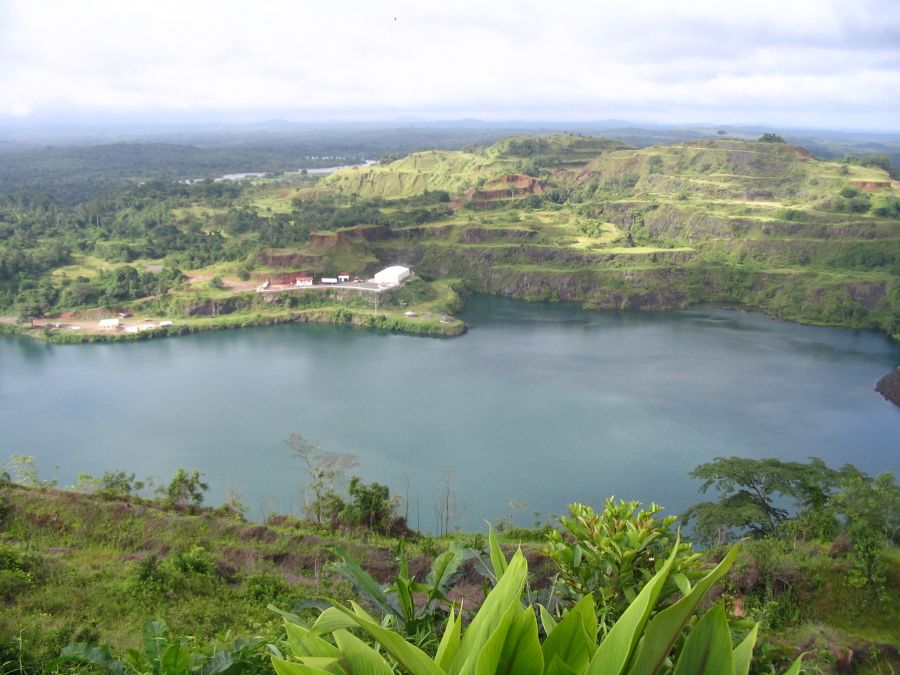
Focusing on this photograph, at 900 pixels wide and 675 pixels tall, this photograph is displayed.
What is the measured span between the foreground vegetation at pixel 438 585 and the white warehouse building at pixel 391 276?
20.4 meters

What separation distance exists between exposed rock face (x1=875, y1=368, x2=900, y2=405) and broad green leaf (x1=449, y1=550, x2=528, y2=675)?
2459cm

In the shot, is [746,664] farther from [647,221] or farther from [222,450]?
[647,221]

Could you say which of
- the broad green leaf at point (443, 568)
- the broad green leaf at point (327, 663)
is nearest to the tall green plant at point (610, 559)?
the broad green leaf at point (443, 568)

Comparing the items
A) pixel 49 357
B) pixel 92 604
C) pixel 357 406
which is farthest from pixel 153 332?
pixel 92 604

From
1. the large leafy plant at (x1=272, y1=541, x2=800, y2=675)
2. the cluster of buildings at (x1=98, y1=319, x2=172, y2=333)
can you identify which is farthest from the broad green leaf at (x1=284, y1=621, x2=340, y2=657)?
the cluster of buildings at (x1=98, y1=319, x2=172, y2=333)

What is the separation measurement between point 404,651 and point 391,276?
1343 inches

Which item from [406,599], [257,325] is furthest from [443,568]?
[257,325]

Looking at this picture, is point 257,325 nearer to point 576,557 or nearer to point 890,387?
point 890,387

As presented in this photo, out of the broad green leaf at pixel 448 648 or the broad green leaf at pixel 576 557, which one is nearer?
the broad green leaf at pixel 448 648

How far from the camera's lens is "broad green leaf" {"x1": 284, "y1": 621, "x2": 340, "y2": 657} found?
1576mm

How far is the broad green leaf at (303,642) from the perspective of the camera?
158 cm

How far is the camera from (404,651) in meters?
1.39

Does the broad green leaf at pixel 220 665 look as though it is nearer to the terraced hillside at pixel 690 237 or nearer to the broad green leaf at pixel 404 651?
the broad green leaf at pixel 404 651

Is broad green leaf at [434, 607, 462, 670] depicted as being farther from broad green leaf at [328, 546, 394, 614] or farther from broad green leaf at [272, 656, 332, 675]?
broad green leaf at [328, 546, 394, 614]
